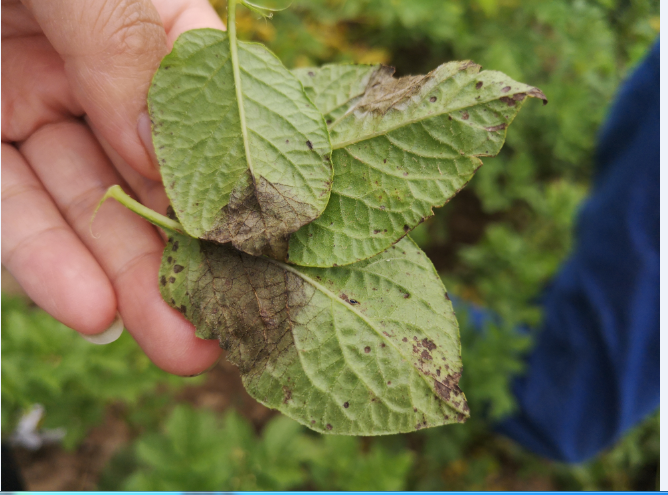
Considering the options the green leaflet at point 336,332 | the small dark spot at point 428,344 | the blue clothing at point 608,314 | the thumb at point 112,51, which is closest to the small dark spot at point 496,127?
the green leaflet at point 336,332

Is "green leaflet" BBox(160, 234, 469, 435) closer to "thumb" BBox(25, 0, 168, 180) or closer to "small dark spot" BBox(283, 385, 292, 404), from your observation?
"small dark spot" BBox(283, 385, 292, 404)

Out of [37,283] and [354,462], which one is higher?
[37,283]

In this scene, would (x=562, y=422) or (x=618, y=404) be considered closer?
(x=618, y=404)

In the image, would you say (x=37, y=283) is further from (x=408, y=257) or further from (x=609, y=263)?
(x=609, y=263)

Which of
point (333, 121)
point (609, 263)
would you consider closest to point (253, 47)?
point (333, 121)

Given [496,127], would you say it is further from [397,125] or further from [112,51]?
[112,51]

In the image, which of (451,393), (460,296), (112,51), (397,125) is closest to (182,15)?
(112,51)

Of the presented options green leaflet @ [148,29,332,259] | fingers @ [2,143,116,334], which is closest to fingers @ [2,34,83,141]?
fingers @ [2,143,116,334]
